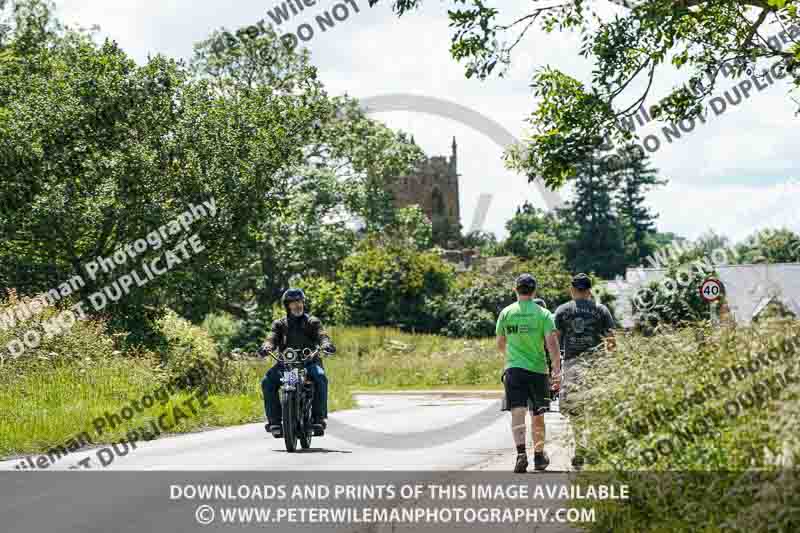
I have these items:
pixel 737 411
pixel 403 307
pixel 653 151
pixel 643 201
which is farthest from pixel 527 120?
pixel 643 201

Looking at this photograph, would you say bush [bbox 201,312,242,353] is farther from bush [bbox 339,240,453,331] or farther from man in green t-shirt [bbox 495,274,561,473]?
man in green t-shirt [bbox 495,274,561,473]

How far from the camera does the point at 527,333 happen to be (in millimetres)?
11195

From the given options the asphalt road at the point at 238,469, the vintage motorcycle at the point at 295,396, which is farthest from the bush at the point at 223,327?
the vintage motorcycle at the point at 295,396

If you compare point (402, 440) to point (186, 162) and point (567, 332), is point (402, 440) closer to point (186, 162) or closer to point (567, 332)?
point (567, 332)

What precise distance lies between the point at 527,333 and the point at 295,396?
3.74 m

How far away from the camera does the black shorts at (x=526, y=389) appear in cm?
1114

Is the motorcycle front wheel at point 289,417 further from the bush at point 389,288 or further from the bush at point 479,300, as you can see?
the bush at point 479,300

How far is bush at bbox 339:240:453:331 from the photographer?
52.8m

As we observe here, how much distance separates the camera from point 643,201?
10944 cm

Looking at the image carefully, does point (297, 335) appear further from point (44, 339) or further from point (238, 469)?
point (44, 339)

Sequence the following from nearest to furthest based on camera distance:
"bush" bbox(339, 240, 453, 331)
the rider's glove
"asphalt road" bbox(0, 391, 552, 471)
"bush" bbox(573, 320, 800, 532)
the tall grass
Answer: "bush" bbox(573, 320, 800, 532), "asphalt road" bbox(0, 391, 552, 471), the rider's glove, the tall grass, "bush" bbox(339, 240, 453, 331)

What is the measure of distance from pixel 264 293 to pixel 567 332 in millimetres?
44162

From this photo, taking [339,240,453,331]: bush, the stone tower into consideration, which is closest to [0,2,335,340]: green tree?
[339,240,453,331]: bush

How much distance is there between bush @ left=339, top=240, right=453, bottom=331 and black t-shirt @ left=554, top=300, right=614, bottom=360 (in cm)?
4007
